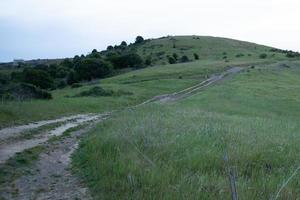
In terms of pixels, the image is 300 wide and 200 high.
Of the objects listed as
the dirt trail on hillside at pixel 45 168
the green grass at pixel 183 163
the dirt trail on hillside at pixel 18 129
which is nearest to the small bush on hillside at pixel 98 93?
the dirt trail on hillside at pixel 18 129

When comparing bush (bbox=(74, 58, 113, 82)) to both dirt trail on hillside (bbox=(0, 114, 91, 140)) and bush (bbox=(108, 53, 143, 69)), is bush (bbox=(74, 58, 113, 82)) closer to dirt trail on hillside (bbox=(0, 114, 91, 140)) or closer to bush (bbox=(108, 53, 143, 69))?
bush (bbox=(108, 53, 143, 69))

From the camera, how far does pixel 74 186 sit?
1000 cm

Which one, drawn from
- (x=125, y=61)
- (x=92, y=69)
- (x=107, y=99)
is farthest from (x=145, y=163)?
(x=125, y=61)

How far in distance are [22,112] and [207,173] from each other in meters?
17.8

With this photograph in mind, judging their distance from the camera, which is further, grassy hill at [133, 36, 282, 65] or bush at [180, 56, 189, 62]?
grassy hill at [133, 36, 282, 65]

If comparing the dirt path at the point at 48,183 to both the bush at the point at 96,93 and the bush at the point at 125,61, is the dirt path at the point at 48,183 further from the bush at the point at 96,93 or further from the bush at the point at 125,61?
the bush at the point at 125,61

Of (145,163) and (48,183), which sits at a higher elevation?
(145,163)

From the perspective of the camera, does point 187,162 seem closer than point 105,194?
No

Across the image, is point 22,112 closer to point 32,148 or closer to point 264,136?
point 32,148

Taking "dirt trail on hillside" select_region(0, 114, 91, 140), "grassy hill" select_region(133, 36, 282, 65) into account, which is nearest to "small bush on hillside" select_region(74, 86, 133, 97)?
"dirt trail on hillside" select_region(0, 114, 91, 140)

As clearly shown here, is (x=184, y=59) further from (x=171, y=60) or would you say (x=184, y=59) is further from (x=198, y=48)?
(x=198, y=48)

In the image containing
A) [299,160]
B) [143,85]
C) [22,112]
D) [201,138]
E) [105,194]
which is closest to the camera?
[105,194]

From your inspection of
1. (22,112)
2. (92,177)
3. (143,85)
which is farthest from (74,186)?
(143,85)

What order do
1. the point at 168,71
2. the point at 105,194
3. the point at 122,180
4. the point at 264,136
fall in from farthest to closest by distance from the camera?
1. the point at 168,71
2. the point at 264,136
3. the point at 122,180
4. the point at 105,194
